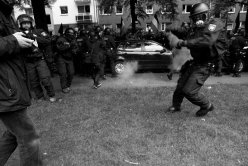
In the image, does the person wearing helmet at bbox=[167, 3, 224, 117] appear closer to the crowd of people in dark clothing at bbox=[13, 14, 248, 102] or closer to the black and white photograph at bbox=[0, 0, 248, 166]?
the black and white photograph at bbox=[0, 0, 248, 166]

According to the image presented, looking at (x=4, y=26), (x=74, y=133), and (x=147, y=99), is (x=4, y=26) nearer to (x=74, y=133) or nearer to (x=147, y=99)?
(x=74, y=133)

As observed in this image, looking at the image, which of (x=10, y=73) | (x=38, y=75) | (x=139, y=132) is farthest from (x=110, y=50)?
(x=10, y=73)

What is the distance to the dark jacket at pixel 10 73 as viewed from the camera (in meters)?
2.18

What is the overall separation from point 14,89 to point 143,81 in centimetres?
700

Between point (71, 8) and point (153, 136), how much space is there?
42989mm

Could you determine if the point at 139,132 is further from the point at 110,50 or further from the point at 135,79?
the point at 110,50

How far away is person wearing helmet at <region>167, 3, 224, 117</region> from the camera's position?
4.04 metres

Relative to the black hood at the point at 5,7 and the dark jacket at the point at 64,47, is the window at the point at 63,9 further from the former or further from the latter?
the black hood at the point at 5,7

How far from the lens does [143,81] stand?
9031 mm

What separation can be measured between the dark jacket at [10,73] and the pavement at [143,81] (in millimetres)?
5899

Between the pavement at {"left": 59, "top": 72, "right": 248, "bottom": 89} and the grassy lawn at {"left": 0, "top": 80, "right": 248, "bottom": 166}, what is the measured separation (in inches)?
81.1

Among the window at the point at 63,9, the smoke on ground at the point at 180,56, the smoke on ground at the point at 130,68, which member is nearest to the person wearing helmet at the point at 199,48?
the smoke on ground at the point at 180,56

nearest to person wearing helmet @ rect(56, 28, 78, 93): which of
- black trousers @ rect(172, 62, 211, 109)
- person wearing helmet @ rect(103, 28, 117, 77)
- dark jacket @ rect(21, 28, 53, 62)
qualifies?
dark jacket @ rect(21, 28, 53, 62)

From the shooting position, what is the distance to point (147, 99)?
6.27 meters
